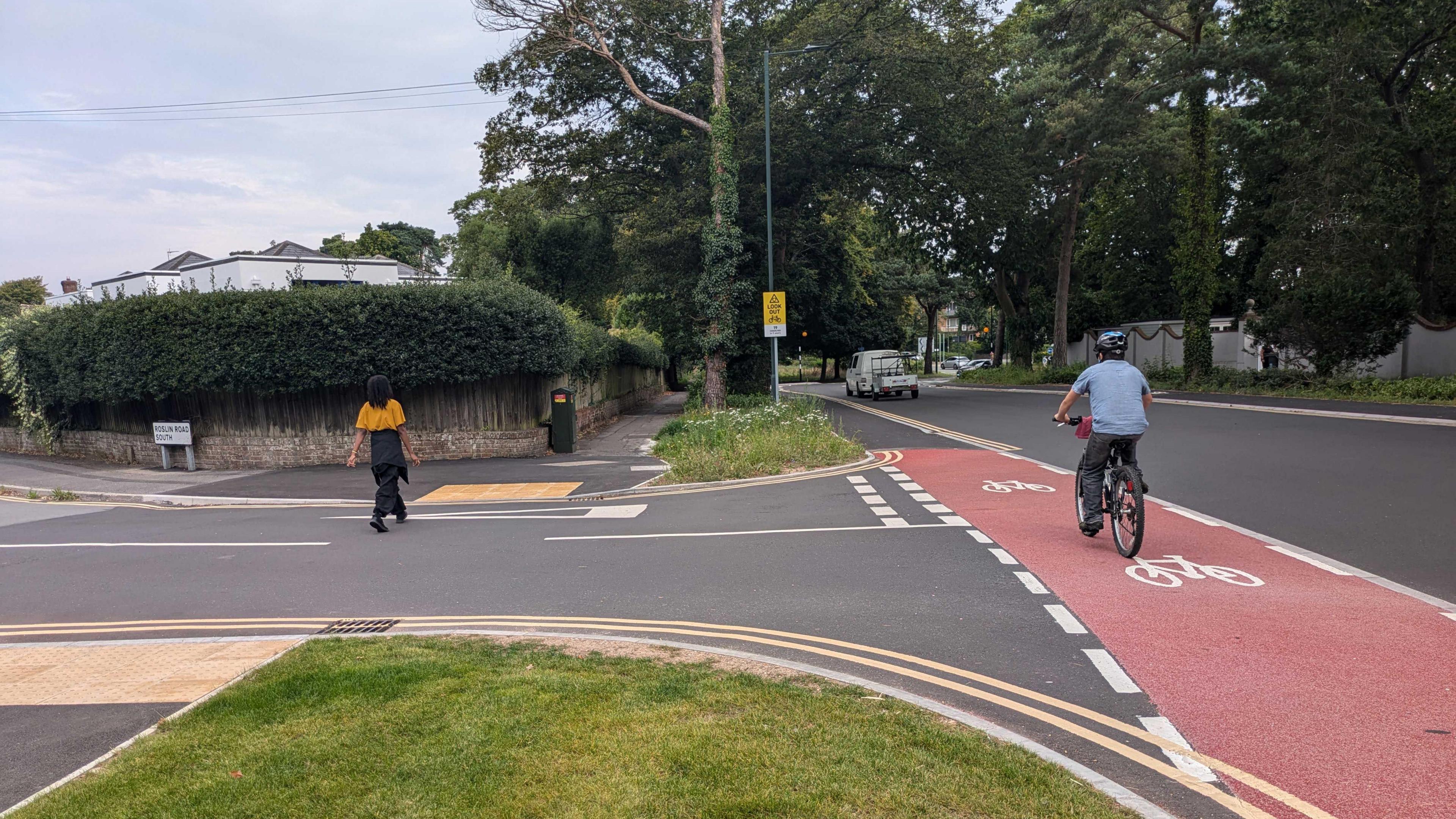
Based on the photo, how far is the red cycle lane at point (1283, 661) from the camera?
3.47 meters

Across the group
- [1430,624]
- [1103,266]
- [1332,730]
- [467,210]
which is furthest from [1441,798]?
[467,210]

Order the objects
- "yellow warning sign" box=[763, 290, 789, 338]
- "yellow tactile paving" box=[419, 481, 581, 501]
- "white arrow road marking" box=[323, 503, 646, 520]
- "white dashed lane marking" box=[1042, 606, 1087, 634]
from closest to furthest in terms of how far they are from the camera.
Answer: "white dashed lane marking" box=[1042, 606, 1087, 634]
"white arrow road marking" box=[323, 503, 646, 520]
"yellow tactile paving" box=[419, 481, 581, 501]
"yellow warning sign" box=[763, 290, 789, 338]

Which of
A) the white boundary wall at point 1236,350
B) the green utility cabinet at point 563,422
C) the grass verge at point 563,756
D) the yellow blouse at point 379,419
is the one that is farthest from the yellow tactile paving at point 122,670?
the white boundary wall at point 1236,350

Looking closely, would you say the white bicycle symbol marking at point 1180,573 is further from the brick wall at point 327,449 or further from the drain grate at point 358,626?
the brick wall at point 327,449

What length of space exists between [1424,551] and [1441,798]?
17.0 feet

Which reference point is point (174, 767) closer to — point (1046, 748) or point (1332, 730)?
point (1046, 748)

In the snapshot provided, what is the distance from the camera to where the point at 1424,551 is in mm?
7258

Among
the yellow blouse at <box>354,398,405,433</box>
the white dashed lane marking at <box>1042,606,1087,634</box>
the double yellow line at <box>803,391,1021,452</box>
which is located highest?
the yellow blouse at <box>354,398,405,433</box>

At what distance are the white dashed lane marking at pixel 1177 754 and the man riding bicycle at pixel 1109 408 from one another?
3572mm

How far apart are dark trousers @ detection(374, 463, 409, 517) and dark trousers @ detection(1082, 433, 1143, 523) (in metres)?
7.48

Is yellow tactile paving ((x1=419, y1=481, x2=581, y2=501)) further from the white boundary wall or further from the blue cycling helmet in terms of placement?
the white boundary wall

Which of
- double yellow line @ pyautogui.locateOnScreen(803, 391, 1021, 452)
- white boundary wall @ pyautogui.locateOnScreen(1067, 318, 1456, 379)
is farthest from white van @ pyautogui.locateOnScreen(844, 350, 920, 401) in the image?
white boundary wall @ pyautogui.locateOnScreen(1067, 318, 1456, 379)

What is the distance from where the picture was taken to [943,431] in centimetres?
2100

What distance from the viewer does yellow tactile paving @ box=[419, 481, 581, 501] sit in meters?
12.9
